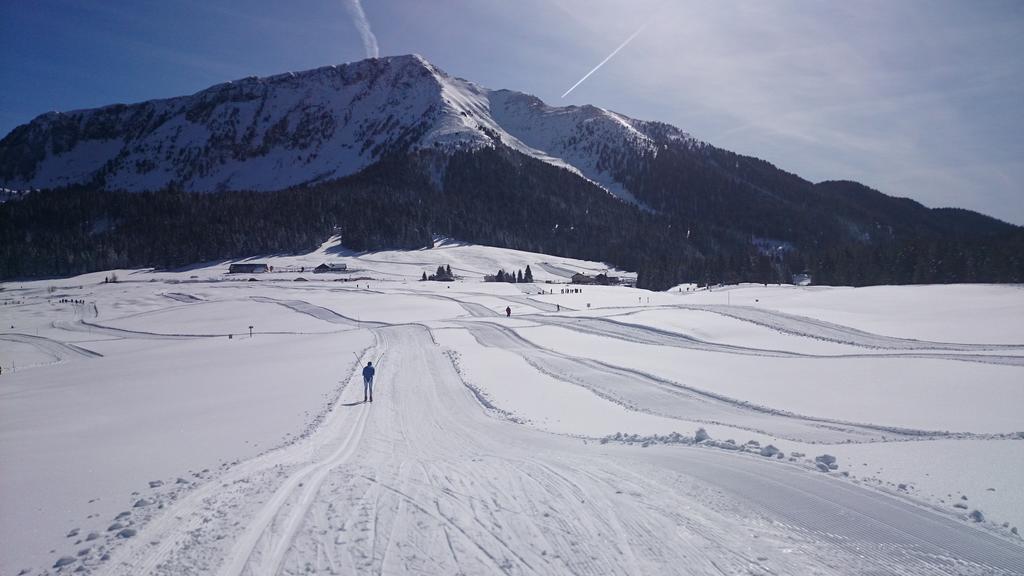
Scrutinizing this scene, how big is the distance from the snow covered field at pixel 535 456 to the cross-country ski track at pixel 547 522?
0.04m

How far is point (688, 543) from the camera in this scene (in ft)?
21.1

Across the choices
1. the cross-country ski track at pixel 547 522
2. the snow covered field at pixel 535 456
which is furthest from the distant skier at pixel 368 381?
the cross-country ski track at pixel 547 522

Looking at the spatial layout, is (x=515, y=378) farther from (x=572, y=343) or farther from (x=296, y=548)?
(x=296, y=548)

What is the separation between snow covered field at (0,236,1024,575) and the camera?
A: 6348mm

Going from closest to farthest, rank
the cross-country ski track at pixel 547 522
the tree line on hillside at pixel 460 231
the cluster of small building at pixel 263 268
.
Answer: the cross-country ski track at pixel 547 522
the tree line on hillside at pixel 460 231
the cluster of small building at pixel 263 268

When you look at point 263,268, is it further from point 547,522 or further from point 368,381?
point 547,522

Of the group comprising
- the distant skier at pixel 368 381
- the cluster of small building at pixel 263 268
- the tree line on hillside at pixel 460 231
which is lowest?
the distant skier at pixel 368 381

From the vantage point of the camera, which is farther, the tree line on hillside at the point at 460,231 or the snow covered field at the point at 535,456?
the tree line on hillside at the point at 460,231

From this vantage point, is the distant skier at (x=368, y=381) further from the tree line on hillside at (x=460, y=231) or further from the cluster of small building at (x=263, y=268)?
the cluster of small building at (x=263, y=268)

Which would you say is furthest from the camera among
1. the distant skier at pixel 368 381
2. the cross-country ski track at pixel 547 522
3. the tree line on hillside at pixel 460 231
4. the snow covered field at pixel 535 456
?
the tree line on hillside at pixel 460 231

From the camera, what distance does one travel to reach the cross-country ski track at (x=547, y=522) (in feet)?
19.8

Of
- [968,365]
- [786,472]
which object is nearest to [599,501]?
[786,472]

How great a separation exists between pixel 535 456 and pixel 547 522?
3318mm

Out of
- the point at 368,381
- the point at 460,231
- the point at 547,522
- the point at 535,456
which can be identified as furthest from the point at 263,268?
the point at 547,522
